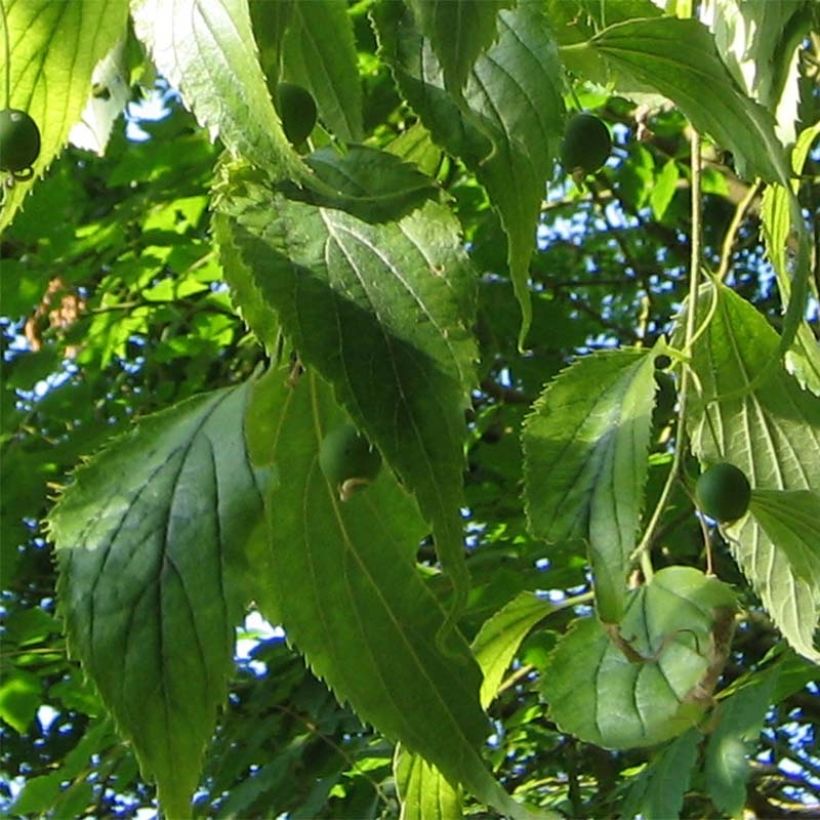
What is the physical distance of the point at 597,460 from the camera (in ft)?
2.32

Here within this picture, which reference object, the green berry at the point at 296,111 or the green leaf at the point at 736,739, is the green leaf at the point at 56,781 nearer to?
the green leaf at the point at 736,739

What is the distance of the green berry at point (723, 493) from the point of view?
2.50 ft

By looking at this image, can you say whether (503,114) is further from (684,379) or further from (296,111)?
(684,379)

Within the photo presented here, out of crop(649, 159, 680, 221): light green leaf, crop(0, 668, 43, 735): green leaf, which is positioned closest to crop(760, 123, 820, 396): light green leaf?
crop(0, 668, 43, 735): green leaf

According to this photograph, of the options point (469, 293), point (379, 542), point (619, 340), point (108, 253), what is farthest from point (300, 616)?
point (619, 340)

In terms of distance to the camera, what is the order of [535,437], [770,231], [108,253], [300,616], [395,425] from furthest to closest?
[108,253], [770,231], [535,437], [300,616], [395,425]

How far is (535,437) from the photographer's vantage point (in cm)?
73

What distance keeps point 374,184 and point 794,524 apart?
0.34 m

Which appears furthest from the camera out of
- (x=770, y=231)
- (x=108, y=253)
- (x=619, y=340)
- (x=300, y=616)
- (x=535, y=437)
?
(x=619, y=340)

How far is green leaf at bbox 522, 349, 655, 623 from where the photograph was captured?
65 cm

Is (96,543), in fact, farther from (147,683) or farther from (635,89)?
(635,89)

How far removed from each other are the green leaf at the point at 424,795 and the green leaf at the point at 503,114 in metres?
0.25

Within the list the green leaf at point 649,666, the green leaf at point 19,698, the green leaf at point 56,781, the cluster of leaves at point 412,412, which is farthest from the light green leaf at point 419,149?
the green leaf at point 19,698

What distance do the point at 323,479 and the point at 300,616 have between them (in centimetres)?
5
